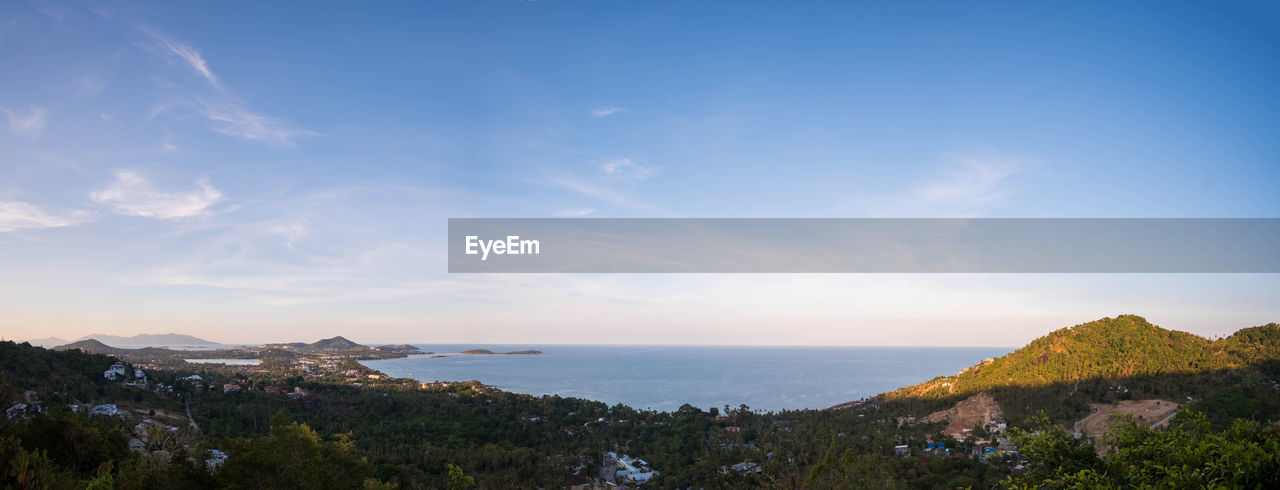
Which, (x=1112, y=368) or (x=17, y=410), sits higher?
(x=17, y=410)

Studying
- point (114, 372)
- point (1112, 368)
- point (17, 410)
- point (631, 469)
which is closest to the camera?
point (17, 410)

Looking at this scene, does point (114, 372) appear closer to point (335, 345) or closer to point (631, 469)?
point (631, 469)

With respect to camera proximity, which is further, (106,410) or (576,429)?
(576,429)

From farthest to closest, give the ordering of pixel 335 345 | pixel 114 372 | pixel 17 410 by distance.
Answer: pixel 335 345 → pixel 114 372 → pixel 17 410

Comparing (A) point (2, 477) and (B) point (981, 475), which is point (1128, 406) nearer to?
(B) point (981, 475)

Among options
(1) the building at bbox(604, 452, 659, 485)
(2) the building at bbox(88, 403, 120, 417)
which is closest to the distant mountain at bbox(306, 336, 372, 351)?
(2) the building at bbox(88, 403, 120, 417)

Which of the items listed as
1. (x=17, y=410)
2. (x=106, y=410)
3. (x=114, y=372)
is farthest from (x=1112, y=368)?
(x=114, y=372)

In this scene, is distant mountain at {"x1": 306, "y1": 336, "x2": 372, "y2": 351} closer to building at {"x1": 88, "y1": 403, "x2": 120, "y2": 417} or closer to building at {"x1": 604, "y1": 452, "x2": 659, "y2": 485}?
building at {"x1": 88, "y1": 403, "x2": 120, "y2": 417}
